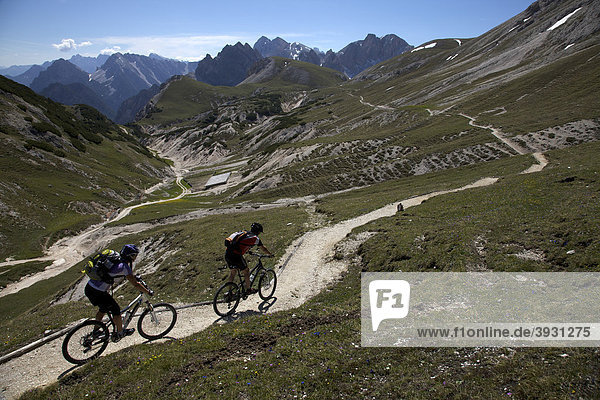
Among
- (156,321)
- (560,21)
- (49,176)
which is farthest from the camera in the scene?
(560,21)

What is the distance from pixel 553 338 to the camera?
8688 mm

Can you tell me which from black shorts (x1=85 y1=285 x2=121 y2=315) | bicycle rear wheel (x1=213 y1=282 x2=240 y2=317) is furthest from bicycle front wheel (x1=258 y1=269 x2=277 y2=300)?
black shorts (x1=85 y1=285 x2=121 y2=315)

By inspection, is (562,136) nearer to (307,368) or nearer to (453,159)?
(453,159)

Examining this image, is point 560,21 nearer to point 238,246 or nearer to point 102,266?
point 238,246

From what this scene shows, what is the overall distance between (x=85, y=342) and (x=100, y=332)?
0.58m

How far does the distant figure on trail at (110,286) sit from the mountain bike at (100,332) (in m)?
0.23

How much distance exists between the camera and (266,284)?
17.3 metres

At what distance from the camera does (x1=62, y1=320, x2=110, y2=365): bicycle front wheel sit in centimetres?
1161

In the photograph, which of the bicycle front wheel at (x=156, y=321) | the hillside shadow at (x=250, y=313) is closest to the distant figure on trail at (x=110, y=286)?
the bicycle front wheel at (x=156, y=321)

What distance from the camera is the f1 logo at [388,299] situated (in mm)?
12305

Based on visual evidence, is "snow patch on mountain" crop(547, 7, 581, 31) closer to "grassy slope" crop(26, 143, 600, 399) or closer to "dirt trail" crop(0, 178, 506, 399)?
"grassy slope" crop(26, 143, 600, 399)

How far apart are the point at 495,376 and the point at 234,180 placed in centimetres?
11801

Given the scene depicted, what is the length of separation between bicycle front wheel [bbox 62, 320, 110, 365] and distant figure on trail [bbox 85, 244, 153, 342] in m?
0.40

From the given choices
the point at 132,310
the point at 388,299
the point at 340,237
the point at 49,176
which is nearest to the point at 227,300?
the point at 132,310
